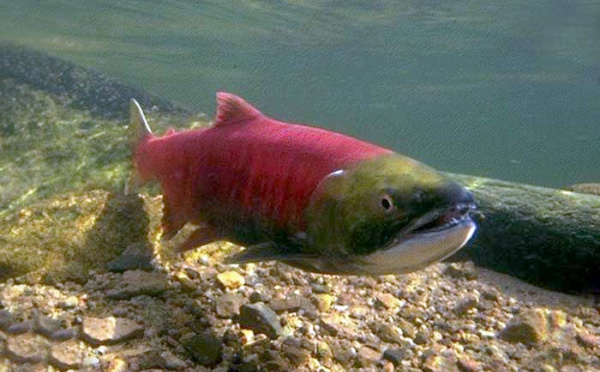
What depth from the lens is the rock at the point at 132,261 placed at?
3914 mm

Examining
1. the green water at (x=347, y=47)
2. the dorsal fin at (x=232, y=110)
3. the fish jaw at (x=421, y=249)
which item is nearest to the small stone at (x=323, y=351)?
the fish jaw at (x=421, y=249)

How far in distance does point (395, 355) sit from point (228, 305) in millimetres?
1144

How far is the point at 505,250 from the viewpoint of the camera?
517 cm

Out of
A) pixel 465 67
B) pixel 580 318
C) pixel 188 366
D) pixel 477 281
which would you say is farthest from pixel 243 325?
pixel 465 67

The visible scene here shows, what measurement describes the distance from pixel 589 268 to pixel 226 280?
3226mm

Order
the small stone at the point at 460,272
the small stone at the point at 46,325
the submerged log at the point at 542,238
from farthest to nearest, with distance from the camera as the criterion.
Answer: the small stone at the point at 460,272
the submerged log at the point at 542,238
the small stone at the point at 46,325

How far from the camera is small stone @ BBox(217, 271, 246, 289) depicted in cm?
399

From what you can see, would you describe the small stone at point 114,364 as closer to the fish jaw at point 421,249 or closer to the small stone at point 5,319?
the small stone at point 5,319

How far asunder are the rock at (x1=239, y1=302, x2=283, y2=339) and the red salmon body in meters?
0.45

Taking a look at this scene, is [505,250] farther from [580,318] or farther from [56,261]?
[56,261]

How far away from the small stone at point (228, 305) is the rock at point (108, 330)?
54 centimetres

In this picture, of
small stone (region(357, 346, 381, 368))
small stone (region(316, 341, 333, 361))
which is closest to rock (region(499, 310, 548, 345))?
small stone (region(357, 346, 381, 368))

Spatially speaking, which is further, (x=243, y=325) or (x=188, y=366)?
(x=243, y=325)

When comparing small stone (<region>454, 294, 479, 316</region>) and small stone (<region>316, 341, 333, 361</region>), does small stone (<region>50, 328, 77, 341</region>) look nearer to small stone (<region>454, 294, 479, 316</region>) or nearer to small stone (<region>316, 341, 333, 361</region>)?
small stone (<region>316, 341, 333, 361</region>)
